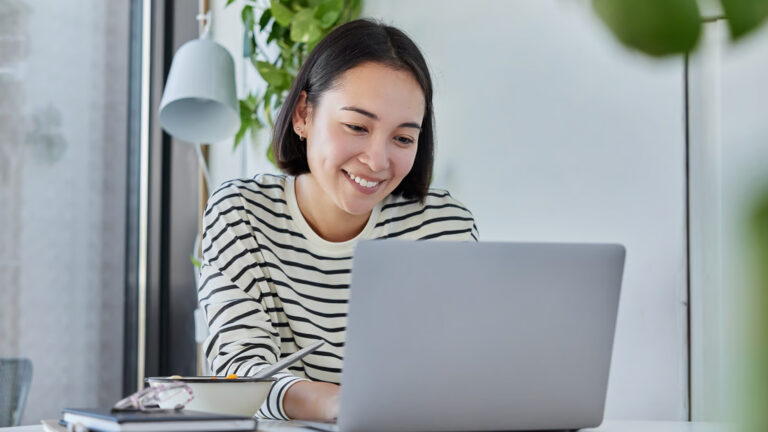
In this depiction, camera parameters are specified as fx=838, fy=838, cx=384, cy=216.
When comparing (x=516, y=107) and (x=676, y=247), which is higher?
(x=516, y=107)

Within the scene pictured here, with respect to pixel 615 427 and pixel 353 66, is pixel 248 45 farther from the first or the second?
pixel 615 427

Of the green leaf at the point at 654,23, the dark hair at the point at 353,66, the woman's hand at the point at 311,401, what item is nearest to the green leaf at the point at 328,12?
the dark hair at the point at 353,66

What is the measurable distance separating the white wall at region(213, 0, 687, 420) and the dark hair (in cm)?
31

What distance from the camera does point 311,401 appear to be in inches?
38.7

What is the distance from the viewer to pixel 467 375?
27.8 inches

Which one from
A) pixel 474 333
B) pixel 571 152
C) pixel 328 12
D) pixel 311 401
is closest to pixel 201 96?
pixel 328 12

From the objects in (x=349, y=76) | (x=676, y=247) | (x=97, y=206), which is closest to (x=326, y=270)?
(x=349, y=76)

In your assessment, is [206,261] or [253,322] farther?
[206,261]

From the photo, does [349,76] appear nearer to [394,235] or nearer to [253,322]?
[394,235]

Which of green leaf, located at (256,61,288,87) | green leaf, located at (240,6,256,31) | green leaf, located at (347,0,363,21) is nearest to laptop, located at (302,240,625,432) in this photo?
green leaf, located at (347,0,363,21)

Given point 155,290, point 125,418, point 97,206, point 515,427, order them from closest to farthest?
point 125,418, point 515,427, point 97,206, point 155,290

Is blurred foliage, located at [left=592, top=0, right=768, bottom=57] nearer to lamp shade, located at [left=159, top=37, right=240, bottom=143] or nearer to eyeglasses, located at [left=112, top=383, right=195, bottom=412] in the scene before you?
eyeglasses, located at [left=112, top=383, right=195, bottom=412]

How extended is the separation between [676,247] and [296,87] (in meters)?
0.79

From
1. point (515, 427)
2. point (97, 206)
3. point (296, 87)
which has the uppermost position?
point (296, 87)
